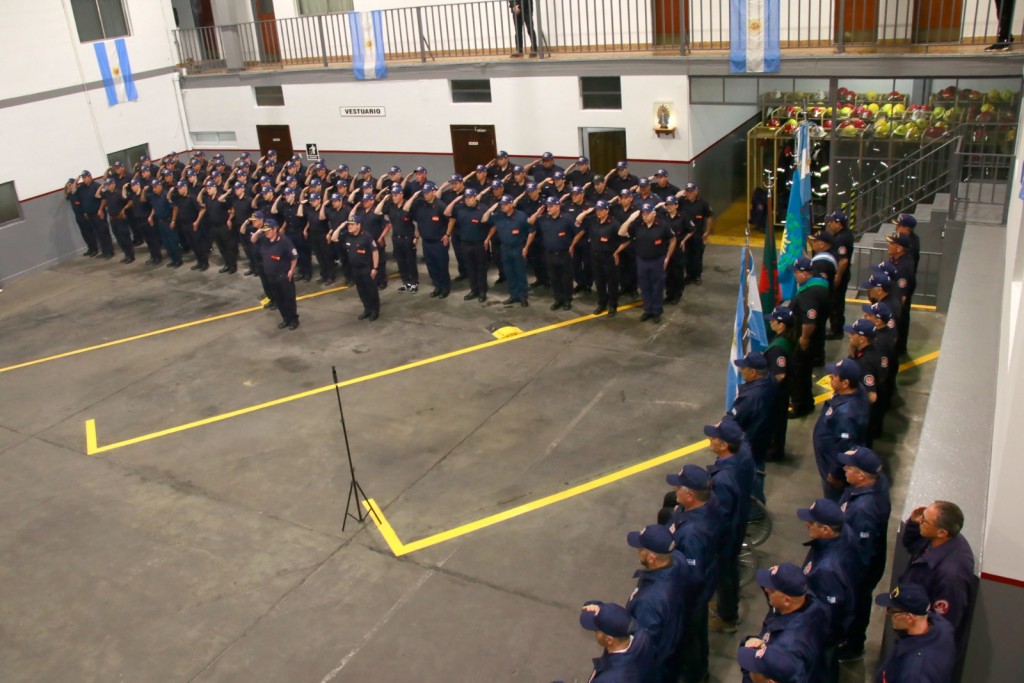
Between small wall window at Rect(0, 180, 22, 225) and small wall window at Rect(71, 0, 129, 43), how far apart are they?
144 inches

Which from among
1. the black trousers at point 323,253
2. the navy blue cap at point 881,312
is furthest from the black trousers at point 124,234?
the navy blue cap at point 881,312

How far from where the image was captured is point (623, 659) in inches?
201

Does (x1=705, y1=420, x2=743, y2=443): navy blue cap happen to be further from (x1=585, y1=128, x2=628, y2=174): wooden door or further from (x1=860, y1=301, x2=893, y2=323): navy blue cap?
(x1=585, y1=128, x2=628, y2=174): wooden door

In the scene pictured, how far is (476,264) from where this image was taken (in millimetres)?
13891

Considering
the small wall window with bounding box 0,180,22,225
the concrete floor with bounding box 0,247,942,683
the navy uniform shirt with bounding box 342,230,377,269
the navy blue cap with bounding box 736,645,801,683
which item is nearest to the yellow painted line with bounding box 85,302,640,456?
the concrete floor with bounding box 0,247,942,683

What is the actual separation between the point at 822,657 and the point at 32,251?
57.9 ft

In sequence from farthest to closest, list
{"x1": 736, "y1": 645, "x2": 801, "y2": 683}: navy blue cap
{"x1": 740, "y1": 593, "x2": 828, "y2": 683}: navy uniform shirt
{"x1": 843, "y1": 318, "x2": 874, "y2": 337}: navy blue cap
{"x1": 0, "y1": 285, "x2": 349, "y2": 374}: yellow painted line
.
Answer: {"x1": 0, "y1": 285, "x2": 349, "y2": 374}: yellow painted line
{"x1": 843, "y1": 318, "x2": 874, "y2": 337}: navy blue cap
{"x1": 740, "y1": 593, "x2": 828, "y2": 683}: navy uniform shirt
{"x1": 736, "y1": 645, "x2": 801, "y2": 683}: navy blue cap

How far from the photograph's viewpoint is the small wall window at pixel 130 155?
66.1 ft

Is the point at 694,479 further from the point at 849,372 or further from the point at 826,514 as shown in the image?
the point at 849,372

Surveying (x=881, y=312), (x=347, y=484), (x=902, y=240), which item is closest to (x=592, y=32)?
(x=902, y=240)

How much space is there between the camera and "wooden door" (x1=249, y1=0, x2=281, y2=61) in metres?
21.3

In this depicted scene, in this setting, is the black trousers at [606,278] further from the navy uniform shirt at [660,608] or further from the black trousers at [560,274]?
the navy uniform shirt at [660,608]

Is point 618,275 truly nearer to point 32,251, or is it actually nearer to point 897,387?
point 897,387

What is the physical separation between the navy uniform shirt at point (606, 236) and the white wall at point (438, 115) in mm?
4228
